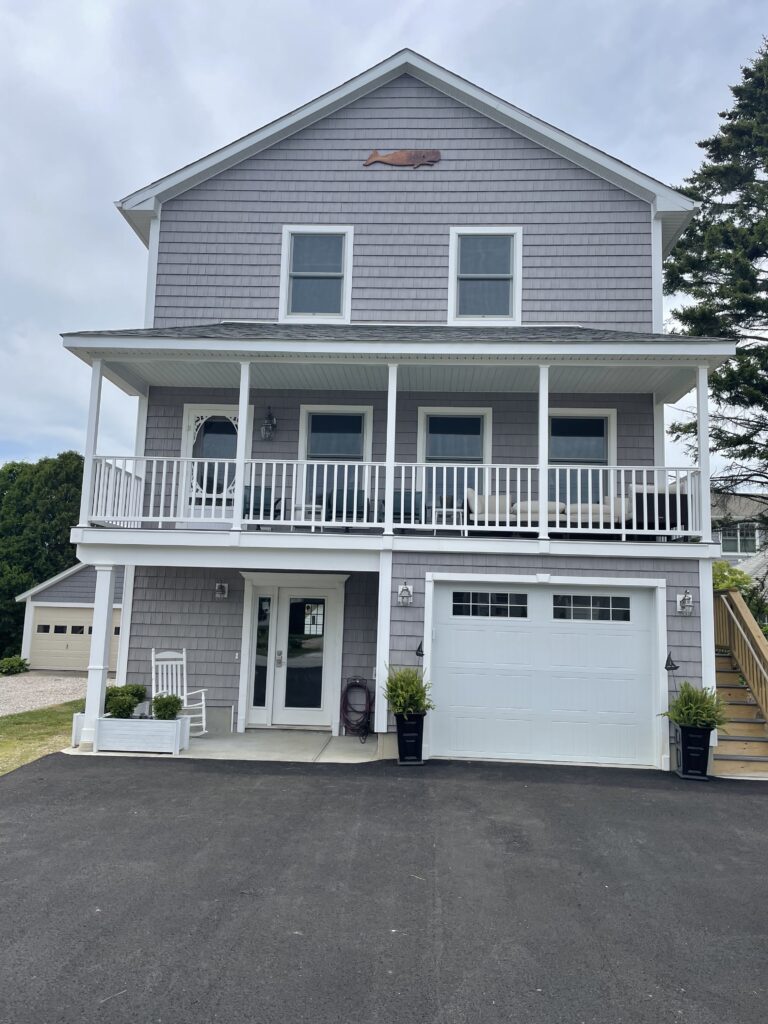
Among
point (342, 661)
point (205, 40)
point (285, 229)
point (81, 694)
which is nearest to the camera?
point (342, 661)

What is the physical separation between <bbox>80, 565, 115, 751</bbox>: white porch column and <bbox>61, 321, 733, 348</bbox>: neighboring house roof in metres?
3.25

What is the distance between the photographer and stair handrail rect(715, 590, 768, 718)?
884 cm

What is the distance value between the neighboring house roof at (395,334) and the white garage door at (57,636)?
13191mm

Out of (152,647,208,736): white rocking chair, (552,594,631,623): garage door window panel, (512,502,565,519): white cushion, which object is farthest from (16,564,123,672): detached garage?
(552,594,631,623): garage door window panel

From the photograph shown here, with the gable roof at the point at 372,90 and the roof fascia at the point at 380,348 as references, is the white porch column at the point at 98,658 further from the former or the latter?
the gable roof at the point at 372,90

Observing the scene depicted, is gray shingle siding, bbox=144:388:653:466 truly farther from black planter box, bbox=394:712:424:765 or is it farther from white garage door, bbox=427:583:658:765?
black planter box, bbox=394:712:424:765

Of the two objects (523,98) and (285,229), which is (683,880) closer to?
(285,229)

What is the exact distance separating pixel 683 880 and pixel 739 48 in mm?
19539

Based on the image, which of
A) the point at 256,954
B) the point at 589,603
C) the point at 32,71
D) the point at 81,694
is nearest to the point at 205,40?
the point at 32,71

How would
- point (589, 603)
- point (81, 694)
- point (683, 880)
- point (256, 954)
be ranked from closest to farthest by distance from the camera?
1. point (256, 954)
2. point (683, 880)
3. point (589, 603)
4. point (81, 694)

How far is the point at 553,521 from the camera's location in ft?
29.2

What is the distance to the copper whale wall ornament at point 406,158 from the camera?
10898mm

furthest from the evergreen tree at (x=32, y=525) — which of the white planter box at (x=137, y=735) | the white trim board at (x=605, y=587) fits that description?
the white trim board at (x=605, y=587)

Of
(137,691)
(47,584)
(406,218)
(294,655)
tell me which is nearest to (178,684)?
(137,691)
